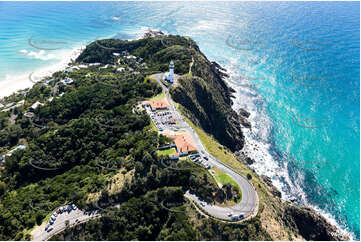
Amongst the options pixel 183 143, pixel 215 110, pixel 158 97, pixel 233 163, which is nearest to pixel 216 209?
pixel 233 163

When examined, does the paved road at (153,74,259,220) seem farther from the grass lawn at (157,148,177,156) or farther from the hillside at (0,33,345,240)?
the grass lawn at (157,148,177,156)

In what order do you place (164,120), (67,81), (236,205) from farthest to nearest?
(67,81) → (164,120) → (236,205)

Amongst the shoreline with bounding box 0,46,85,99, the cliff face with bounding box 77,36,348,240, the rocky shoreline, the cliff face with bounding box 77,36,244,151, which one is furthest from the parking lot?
the shoreline with bounding box 0,46,85,99

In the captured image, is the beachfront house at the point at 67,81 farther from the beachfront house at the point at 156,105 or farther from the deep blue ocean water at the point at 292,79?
the beachfront house at the point at 156,105

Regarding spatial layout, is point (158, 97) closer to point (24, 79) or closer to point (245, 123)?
point (245, 123)

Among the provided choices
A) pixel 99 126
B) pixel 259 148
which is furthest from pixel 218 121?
pixel 99 126

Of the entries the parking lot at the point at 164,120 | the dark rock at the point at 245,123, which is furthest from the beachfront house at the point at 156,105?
the dark rock at the point at 245,123
